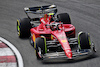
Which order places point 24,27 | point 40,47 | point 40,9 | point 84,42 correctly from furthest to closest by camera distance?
point 40,9 → point 24,27 → point 84,42 → point 40,47

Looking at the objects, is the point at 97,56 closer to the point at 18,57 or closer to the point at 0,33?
the point at 18,57

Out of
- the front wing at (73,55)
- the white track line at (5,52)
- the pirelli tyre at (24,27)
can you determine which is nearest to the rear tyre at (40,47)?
the front wing at (73,55)

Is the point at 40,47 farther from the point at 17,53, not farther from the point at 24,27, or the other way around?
the point at 24,27

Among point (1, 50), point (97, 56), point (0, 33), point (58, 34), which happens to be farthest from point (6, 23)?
point (97, 56)

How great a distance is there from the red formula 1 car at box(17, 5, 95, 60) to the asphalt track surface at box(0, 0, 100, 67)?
27 centimetres

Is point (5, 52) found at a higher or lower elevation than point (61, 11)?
lower

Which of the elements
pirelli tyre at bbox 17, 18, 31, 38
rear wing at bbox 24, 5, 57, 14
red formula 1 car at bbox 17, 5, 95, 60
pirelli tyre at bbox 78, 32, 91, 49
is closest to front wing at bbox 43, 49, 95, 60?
red formula 1 car at bbox 17, 5, 95, 60

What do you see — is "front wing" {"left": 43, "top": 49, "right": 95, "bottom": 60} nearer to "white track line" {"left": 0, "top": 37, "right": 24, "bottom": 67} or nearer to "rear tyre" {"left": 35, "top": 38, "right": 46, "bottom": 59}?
"rear tyre" {"left": 35, "top": 38, "right": 46, "bottom": 59}

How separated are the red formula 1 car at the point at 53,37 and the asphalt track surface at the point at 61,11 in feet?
0.89

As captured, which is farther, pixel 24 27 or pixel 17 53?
pixel 24 27

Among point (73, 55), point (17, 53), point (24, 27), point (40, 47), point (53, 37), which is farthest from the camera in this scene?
point (24, 27)

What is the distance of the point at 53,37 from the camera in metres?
10.5

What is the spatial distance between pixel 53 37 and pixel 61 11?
5.60 metres

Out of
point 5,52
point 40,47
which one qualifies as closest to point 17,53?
point 5,52
